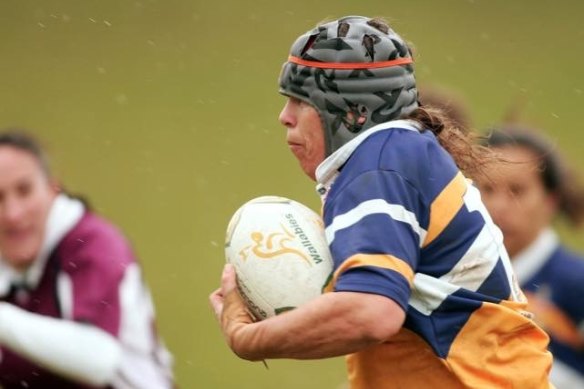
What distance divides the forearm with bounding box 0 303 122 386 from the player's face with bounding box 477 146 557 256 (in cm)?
173

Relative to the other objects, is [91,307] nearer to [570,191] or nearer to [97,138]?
[570,191]

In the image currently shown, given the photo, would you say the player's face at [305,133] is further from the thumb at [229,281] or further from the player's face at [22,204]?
the player's face at [22,204]

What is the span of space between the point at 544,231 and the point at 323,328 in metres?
2.55

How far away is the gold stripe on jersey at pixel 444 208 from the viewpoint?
373cm

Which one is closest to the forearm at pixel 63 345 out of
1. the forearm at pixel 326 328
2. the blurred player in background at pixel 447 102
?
the forearm at pixel 326 328

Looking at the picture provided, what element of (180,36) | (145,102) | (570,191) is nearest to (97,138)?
(145,102)

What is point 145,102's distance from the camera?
14570mm

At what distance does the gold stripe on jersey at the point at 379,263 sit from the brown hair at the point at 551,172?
2.55 m

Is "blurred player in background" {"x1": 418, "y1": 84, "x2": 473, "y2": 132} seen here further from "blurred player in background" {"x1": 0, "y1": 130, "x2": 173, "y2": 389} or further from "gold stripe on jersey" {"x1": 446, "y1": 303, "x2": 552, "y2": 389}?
"gold stripe on jersey" {"x1": 446, "y1": 303, "x2": 552, "y2": 389}

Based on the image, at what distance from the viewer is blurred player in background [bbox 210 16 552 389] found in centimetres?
359

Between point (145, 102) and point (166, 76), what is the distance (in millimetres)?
823

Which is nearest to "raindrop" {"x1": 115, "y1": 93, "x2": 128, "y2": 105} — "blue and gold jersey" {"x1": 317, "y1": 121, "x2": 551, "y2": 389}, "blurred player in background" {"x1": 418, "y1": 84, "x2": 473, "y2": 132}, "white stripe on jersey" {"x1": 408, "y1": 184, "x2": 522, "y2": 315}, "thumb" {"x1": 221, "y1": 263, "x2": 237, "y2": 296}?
"blurred player in background" {"x1": 418, "y1": 84, "x2": 473, "y2": 132}

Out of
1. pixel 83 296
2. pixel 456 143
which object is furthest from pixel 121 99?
pixel 456 143

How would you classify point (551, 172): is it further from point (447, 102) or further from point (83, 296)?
point (83, 296)
